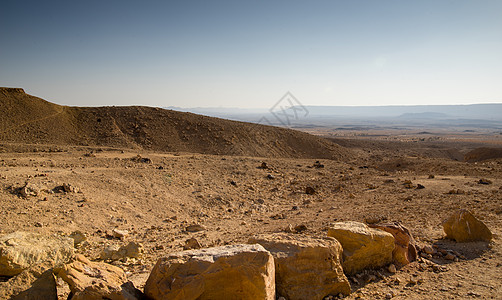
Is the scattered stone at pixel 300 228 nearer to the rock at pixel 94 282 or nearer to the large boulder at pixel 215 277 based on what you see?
the large boulder at pixel 215 277

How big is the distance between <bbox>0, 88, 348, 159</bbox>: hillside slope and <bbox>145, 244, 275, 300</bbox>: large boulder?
1989 centimetres

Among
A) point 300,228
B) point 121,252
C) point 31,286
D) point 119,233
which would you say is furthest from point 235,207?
point 31,286

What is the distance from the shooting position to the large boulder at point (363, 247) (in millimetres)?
5082

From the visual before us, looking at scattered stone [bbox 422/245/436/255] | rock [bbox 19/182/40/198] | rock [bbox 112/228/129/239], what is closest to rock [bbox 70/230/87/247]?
rock [bbox 112/228/129/239]

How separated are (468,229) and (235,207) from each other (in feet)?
25.0

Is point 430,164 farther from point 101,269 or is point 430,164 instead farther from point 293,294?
point 101,269

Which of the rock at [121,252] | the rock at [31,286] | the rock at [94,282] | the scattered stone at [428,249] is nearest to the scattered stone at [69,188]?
the rock at [121,252]

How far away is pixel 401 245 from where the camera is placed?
550cm

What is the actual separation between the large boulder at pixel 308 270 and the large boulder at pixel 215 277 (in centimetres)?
44

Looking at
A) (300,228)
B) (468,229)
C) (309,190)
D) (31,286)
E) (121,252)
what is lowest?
(309,190)

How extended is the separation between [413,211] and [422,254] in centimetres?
364

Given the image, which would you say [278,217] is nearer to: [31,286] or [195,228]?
[195,228]

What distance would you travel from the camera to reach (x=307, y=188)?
13781 millimetres

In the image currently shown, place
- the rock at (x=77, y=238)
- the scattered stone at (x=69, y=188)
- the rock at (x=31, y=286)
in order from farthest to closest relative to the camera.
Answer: the scattered stone at (x=69, y=188) < the rock at (x=77, y=238) < the rock at (x=31, y=286)
